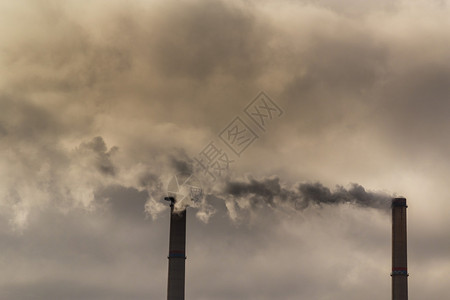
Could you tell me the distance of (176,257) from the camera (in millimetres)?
177625

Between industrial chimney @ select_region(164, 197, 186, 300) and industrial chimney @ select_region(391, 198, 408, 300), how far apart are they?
2514cm

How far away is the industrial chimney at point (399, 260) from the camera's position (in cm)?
17650

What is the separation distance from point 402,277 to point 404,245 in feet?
12.5

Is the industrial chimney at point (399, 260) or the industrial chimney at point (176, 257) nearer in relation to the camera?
the industrial chimney at point (399, 260)

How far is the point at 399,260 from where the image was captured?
6959 inches

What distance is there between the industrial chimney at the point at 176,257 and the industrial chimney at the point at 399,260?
2514 cm

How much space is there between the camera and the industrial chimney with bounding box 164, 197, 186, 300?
583 feet

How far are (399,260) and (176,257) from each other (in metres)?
26.6

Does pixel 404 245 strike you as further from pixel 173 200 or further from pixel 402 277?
pixel 173 200

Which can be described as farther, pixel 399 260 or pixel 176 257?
pixel 176 257

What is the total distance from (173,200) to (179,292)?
11079mm

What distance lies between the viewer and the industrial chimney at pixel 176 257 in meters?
178

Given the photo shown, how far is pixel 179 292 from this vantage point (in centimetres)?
17788

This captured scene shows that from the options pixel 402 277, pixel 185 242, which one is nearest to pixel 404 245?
pixel 402 277
